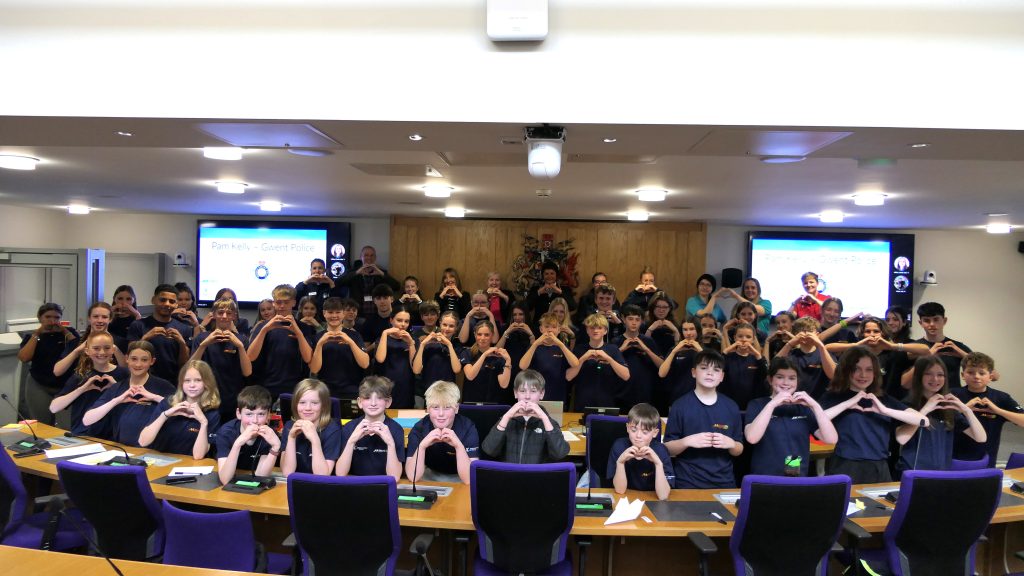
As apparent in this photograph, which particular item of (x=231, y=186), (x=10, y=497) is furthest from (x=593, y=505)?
(x=231, y=186)

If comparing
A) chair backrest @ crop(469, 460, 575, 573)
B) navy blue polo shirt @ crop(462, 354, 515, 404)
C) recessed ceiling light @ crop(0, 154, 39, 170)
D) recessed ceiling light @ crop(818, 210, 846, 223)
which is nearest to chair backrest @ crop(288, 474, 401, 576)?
chair backrest @ crop(469, 460, 575, 573)

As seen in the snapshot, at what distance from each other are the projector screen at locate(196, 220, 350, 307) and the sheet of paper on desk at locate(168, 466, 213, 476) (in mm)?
6656

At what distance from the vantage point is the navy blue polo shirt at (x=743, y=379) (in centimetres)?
538

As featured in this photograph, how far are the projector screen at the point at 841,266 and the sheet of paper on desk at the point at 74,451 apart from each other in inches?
359

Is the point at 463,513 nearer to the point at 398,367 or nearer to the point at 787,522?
the point at 787,522

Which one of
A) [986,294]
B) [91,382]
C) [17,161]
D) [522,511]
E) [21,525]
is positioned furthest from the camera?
[986,294]

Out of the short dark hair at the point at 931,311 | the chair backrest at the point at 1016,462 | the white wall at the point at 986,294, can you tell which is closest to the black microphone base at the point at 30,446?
the chair backrest at the point at 1016,462

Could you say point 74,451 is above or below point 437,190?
below

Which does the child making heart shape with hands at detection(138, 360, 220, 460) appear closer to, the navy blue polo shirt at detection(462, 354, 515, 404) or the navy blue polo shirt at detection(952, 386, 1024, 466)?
the navy blue polo shirt at detection(462, 354, 515, 404)

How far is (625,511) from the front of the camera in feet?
10.3

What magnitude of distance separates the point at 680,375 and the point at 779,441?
1.98 m

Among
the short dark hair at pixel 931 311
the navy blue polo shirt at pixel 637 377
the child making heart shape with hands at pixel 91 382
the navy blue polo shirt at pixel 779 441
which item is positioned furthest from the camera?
the navy blue polo shirt at pixel 637 377

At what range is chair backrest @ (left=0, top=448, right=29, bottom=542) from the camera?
10.9 ft

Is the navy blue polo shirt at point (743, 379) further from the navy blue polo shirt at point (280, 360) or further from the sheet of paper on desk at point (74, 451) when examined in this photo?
the sheet of paper on desk at point (74, 451)
